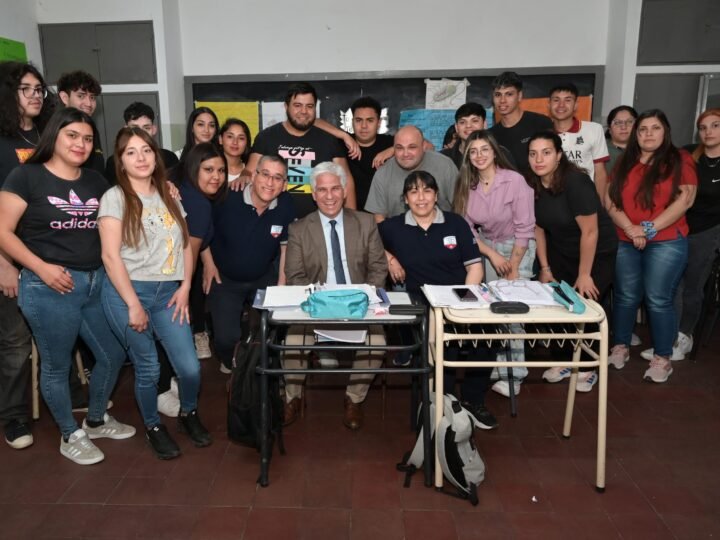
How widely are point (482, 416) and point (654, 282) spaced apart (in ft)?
4.43

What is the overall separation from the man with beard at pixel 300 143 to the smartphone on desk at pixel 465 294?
116 cm

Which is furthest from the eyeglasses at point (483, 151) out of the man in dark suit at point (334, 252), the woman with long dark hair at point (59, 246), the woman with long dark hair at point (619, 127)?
the woman with long dark hair at point (59, 246)

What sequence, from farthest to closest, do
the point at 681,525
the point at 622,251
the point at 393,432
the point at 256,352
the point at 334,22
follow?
the point at 334,22 < the point at 622,251 < the point at 393,432 < the point at 256,352 < the point at 681,525

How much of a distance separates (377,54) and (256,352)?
3.60m

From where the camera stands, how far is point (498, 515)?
2078 mm

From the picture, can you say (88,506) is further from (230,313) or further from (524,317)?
(524,317)

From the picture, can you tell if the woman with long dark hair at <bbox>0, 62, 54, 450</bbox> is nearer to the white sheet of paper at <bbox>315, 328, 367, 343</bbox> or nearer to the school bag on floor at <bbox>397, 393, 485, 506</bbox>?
the white sheet of paper at <bbox>315, 328, 367, 343</bbox>

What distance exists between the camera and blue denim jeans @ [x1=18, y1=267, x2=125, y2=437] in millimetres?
2268

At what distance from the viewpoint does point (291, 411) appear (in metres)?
2.80

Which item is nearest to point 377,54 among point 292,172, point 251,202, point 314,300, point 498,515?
point 292,172

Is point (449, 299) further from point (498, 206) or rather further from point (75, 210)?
point (75, 210)

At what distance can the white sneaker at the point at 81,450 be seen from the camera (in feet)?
7.98

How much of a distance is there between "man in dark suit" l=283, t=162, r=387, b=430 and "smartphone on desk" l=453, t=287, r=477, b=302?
0.53 metres

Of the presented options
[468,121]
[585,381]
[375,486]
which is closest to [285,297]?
[375,486]
